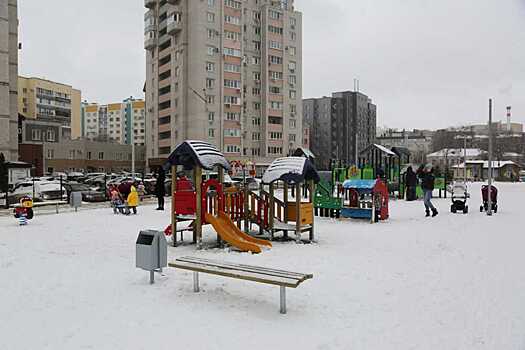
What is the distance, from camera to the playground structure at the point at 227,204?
11.1m

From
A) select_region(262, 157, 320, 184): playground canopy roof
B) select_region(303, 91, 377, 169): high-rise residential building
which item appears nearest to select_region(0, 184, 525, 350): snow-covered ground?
select_region(262, 157, 320, 184): playground canopy roof

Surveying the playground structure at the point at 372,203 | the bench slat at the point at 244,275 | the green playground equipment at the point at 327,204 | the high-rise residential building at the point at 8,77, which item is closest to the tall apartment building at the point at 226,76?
the high-rise residential building at the point at 8,77

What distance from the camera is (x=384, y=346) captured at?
201 inches

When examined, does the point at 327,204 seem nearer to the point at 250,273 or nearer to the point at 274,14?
the point at 250,273

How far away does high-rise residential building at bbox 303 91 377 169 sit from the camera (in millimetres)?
110500

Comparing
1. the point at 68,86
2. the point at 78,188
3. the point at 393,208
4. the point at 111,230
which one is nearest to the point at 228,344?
the point at 111,230

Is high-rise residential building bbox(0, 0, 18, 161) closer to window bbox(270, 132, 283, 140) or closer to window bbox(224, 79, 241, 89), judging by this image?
window bbox(224, 79, 241, 89)

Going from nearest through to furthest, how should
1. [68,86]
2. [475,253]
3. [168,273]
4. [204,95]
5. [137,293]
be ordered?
[137,293], [168,273], [475,253], [204,95], [68,86]

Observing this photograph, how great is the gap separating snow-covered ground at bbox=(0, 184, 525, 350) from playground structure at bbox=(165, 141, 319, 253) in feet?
2.23

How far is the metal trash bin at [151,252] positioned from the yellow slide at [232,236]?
306 centimetres

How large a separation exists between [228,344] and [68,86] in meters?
115

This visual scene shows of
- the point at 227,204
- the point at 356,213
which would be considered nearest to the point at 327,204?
the point at 356,213

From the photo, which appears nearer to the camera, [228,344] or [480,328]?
[228,344]

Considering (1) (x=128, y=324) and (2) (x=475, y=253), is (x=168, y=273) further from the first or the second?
(2) (x=475, y=253)
